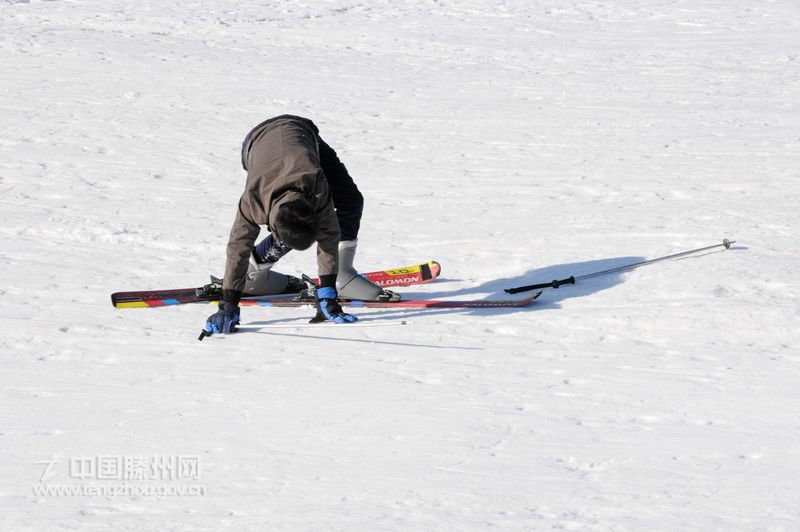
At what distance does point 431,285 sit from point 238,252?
198 cm

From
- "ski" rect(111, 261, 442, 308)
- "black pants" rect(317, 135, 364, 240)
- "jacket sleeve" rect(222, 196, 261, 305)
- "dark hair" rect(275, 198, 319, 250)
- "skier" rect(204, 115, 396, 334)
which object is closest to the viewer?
"dark hair" rect(275, 198, 319, 250)

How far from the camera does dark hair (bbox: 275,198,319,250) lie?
4.78m

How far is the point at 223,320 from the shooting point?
18.1 ft

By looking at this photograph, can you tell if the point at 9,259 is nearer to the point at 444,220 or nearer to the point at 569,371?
the point at 444,220

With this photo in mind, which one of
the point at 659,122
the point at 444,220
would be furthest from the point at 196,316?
the point at 659,122

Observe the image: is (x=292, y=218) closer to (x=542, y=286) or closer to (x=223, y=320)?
(x=223, y=320)

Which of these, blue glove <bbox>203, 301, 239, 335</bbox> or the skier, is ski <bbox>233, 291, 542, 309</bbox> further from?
blue glove <bbox>203, 301, 239, 335</bbox>

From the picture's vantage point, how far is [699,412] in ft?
14.6

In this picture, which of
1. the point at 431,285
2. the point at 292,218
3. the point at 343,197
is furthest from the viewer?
the point at 431,285

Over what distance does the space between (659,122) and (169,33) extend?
8618 millimetres

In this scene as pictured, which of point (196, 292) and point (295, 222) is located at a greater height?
point (295, 222)

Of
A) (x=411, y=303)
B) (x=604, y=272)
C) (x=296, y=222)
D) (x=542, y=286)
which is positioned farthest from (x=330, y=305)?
(x=604, y=272)

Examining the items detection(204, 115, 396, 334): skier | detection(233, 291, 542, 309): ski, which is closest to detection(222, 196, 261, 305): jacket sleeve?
detection(204, 115, 396, 334): skier

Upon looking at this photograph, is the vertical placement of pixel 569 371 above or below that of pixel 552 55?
below
